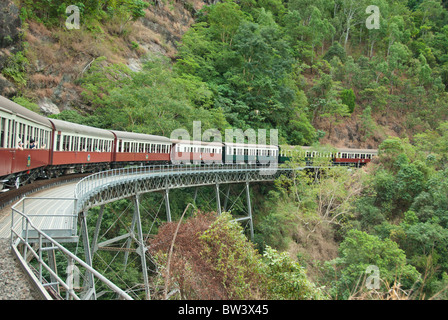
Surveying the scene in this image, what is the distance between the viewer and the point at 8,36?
28.1m

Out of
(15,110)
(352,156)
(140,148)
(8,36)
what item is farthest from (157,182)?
(352,156)

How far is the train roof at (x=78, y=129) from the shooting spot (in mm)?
16266

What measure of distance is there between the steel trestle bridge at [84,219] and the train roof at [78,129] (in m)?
2.34

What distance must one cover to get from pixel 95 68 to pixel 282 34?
34.9 m

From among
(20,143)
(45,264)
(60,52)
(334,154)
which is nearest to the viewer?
(45,264)

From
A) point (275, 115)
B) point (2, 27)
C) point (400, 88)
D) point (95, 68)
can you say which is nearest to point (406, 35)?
point (400, 88)

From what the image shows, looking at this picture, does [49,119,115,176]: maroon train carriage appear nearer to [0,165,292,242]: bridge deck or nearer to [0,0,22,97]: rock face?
[0,165,292,242]: bridge deck

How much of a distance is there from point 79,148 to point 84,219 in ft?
24.7

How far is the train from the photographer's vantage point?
11.0m

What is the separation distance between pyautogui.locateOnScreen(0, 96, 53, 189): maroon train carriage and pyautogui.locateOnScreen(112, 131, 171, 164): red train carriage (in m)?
7.15

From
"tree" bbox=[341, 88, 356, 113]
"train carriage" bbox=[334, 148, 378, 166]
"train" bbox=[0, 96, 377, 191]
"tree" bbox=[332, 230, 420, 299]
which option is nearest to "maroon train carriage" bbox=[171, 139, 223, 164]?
"train" bbox=[0, 96, 377, 191]

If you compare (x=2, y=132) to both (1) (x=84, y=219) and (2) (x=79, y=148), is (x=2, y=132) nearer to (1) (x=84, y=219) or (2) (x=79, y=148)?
(1) (x=84, y=219)

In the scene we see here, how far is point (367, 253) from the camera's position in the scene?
16.8 meters
